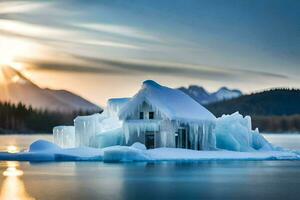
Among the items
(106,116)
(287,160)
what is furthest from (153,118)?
(287,160)

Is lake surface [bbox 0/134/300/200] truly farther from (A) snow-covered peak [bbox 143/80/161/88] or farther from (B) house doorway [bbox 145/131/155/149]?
(A) snow-covered peak [bbox 143/80/161/88]

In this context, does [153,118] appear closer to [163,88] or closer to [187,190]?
[163,88]

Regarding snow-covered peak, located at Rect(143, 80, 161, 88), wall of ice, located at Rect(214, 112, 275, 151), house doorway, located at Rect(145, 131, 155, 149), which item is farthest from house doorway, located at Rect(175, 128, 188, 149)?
snow-covered peak, located at Rect(143, 80, 161, 88)

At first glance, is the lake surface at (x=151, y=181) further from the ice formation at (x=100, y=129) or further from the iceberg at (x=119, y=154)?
the ice formation at (x=100, y=129)

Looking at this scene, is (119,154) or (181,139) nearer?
(119,154)

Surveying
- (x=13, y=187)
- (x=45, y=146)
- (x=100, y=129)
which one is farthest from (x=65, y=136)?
(x=13, y=187)

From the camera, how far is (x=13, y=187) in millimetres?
45875

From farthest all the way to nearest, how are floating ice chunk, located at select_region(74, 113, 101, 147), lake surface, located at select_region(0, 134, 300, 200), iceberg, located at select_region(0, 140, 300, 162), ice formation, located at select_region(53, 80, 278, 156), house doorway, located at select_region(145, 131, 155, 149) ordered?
floating ice chunk, located at select_region(74, 113, 101, 147)
house doorway, located at select_region(145, 131, 155, 149)
ice formation, located at select_region(53, 80, 278, 156)
iceberg, located at select_region(0, 140, 300, 162)
lake surface, located at select_region(0, 134, 300, 200)

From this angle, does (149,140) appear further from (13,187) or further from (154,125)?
(13,187)

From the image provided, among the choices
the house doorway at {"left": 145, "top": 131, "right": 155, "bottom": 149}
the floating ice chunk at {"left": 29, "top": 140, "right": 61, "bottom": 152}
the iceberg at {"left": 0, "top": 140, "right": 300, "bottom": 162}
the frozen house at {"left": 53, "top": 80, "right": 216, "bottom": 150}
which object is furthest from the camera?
the house doorway at {"left": 145, "top": 131, "right": 155, "bottom": 149}

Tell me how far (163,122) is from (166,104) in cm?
223

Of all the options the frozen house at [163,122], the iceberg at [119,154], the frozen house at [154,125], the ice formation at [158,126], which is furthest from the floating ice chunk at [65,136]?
the frozen house at [163,122]

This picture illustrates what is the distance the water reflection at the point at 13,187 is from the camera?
39875 millimetres

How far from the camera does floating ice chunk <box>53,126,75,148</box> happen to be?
8194 cm
